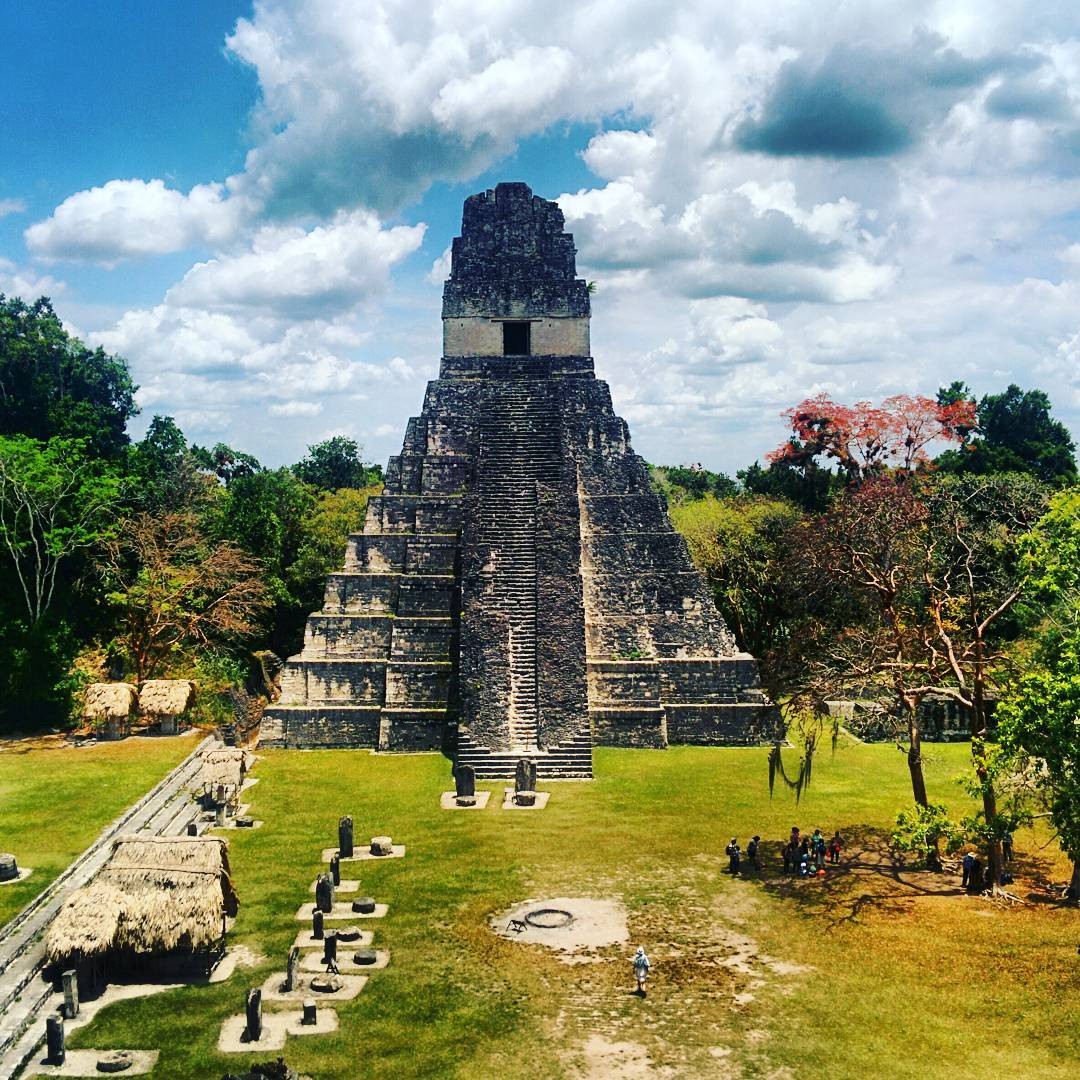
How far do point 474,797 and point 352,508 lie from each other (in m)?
23.5

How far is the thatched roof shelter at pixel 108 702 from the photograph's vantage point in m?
26.6

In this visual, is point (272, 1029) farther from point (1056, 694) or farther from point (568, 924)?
point (1056, 694)

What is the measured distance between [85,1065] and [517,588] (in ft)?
57.5

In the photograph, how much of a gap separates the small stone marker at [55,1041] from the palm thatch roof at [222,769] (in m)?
8.84

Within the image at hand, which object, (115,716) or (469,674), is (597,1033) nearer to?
(469,674)

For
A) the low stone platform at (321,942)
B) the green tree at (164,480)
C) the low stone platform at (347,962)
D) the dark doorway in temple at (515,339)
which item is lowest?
the low stone platform at (347,962)

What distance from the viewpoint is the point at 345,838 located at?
709 inches

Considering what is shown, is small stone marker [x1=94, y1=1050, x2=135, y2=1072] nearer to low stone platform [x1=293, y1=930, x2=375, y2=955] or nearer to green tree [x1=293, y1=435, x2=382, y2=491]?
low stone platform [x1=293, y1=930, x2=375, y2=955]

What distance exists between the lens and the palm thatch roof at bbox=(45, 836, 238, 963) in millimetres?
13102

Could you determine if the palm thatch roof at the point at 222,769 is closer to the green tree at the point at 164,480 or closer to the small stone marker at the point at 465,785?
the small stone marker at the point at 465,785

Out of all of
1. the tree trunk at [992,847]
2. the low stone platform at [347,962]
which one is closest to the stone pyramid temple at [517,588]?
the tree trunk at [992,847]

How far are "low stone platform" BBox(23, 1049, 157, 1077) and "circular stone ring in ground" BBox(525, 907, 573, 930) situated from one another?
5433 millimetres

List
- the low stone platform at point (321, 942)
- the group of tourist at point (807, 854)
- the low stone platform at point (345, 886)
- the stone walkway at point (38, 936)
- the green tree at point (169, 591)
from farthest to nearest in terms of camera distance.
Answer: the green tree at point (169, 591) < the group of tourist at point (807, 854) < the low stone platform at point (345, 886) < the low stone platform at point (321, 942) < the stone walkway at point (38, 936)

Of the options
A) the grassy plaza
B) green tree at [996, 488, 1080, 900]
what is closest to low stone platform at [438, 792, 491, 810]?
the grassy plaza
